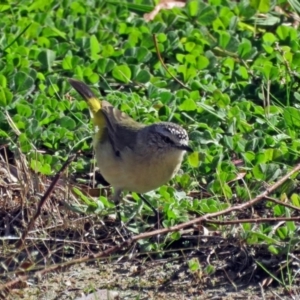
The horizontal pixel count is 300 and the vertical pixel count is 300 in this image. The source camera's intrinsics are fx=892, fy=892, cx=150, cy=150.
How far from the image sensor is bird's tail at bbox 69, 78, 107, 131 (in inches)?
278

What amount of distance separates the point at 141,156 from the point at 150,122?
912mm

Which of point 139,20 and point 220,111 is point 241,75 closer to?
point 220,111

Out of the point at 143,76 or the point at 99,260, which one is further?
the point at 143,76

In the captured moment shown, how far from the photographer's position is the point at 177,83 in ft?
25.8

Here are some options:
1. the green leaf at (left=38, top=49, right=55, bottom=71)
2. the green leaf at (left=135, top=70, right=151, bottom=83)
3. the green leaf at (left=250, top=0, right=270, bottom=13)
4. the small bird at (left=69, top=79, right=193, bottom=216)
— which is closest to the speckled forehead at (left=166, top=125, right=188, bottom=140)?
the small bird at (left=69, top=79, right=193, bottom=216)

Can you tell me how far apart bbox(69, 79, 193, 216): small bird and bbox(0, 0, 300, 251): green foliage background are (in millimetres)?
214

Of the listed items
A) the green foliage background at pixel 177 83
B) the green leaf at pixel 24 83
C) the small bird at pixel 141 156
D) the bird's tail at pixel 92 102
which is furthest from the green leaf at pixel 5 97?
the small bird at pixel 141 156

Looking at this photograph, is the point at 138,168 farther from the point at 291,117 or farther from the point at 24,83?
the point at 24,83

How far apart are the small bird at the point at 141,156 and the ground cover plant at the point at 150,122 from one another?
183mm

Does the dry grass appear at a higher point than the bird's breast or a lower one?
lower

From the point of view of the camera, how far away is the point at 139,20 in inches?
344

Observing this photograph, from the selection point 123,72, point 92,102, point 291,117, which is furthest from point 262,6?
point 92,102

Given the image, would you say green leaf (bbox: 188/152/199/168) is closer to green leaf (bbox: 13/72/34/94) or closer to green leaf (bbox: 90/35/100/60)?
green leaf (bbox: 13/72/34/94)

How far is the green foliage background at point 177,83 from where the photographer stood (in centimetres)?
665
